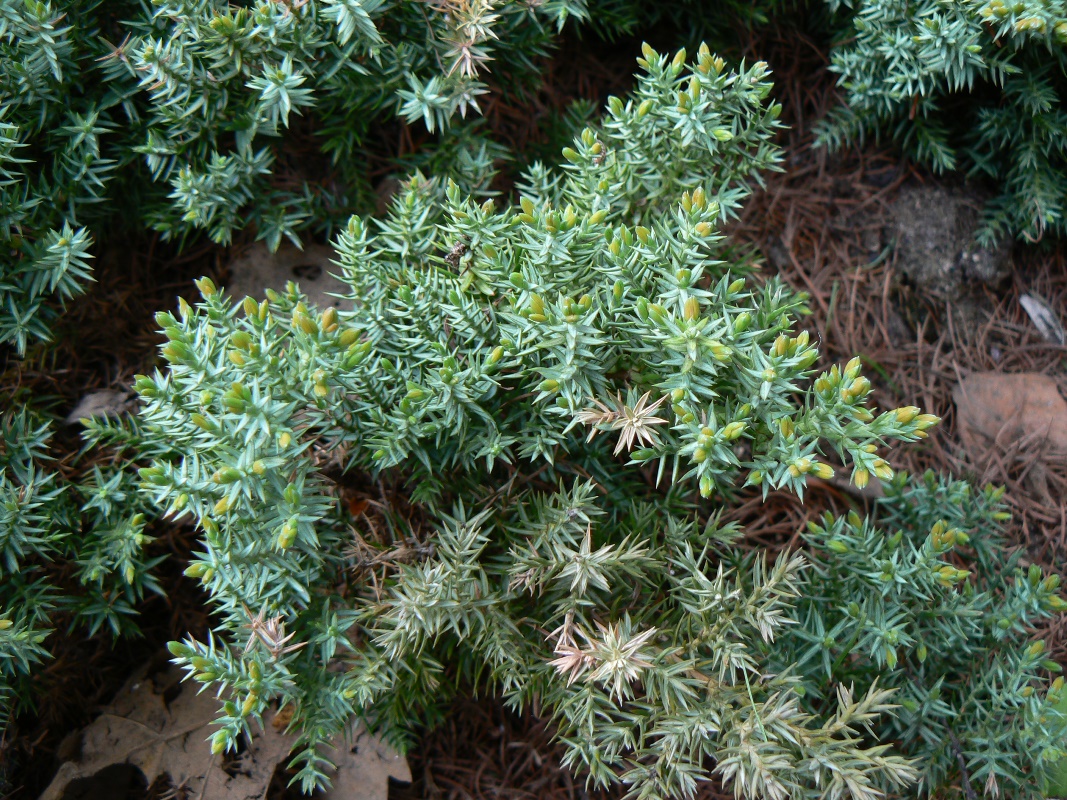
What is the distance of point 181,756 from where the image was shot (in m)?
2.35

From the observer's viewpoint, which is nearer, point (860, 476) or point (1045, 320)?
point (860, 476)

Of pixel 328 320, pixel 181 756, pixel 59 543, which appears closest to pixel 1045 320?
pixel 328 320

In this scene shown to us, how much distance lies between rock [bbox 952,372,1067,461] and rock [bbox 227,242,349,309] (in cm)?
252

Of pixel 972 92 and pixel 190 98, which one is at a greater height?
pixel 190 98

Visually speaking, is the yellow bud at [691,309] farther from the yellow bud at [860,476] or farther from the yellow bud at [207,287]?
the yellow bud at [207,287]

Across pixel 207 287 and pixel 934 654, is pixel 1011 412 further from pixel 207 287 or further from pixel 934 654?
pixel 207 287

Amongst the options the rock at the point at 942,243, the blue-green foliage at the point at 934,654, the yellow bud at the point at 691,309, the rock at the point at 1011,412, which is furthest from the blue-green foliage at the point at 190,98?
the rock at the point at 1011,412

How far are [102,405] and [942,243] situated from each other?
327 cm

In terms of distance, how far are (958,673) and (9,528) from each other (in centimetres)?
287

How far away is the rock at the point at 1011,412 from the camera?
292 centimetres

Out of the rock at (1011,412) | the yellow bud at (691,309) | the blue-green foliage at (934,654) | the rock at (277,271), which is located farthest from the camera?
the rock at (1011,412)

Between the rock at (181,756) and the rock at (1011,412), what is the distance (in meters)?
2.49

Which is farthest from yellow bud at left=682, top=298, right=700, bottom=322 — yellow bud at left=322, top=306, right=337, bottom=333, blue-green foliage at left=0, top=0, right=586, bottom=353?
blue-green foliage at left=0, top=0, right=586, bottom=353

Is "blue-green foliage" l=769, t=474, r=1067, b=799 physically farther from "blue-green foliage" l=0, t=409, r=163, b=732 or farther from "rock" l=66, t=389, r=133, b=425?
"rock" l=66, t=389, r=133, b=425
